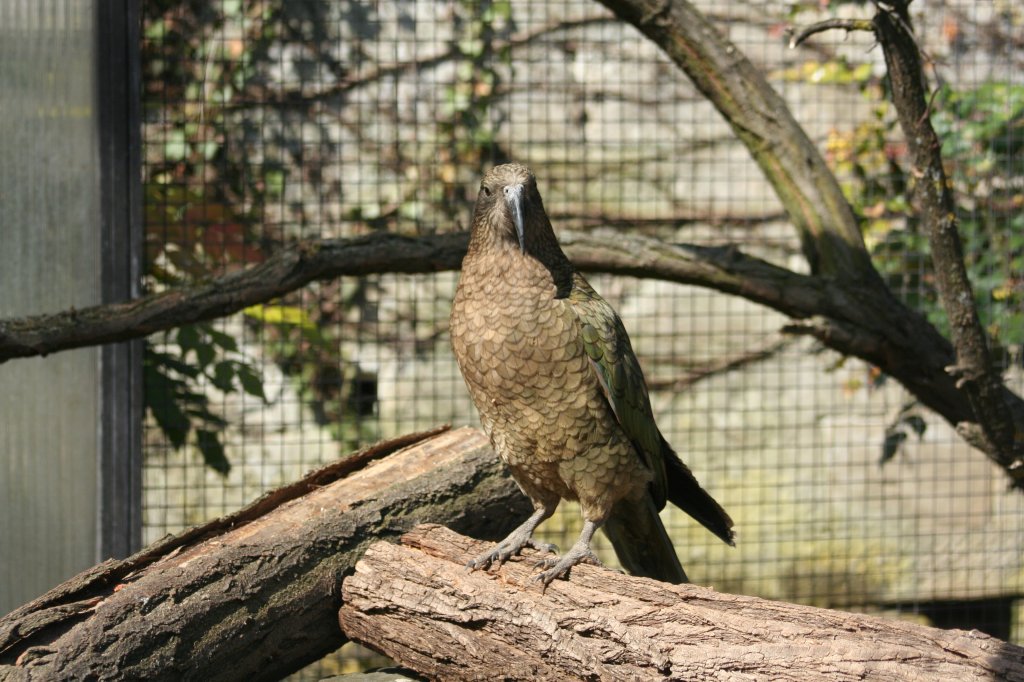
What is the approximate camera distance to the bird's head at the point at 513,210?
2549 mm

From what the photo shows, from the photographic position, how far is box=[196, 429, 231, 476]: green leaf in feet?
14.2

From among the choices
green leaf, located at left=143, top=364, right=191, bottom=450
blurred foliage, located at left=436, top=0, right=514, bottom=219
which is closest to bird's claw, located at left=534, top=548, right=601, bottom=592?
green leaf, located at left=143, top=364, right=191, bottom=450

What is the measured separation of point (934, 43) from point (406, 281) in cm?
297

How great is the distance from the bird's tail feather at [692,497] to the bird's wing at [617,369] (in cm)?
9

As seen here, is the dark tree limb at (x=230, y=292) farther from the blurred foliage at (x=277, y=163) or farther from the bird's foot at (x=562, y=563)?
the bird's foot at (x=562, y=563)

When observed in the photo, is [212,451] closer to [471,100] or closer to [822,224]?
[471,100]

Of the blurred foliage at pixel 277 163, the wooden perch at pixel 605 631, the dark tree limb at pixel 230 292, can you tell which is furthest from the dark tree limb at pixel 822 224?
the blurred foliage at pixel 277 163

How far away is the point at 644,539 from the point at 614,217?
3.06m

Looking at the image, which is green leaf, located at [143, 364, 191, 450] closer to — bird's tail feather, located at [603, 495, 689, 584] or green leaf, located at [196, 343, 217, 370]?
green leaf, located at [196, 343, 217, 370]

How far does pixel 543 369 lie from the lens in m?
2.54

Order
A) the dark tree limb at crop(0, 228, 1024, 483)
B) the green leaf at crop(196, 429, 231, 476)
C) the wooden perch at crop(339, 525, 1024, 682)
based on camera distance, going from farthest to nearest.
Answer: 1. the green leaf at crop(196, 429, 231, 476)
2. the dark tree limb at crop(0, 228, 1024, 483)
3. the wooden perch at crop(339, 525, 1024, 682)

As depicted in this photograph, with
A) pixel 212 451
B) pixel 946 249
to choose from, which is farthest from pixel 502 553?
pixel 212 451

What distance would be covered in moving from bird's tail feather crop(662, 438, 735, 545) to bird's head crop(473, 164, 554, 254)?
68 centimetres

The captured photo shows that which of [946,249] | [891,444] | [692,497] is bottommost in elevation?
[891,444]
